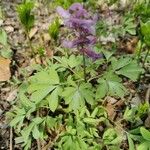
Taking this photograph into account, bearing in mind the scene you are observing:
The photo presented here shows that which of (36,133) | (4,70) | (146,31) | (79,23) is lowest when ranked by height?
(36,133)

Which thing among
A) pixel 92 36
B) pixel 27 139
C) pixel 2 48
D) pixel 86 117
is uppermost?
pixel 92 36

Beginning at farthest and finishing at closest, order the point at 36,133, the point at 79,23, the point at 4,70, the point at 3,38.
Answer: the point at 3,38, the point at 4,70, the point at 36,133, the point at 79,23

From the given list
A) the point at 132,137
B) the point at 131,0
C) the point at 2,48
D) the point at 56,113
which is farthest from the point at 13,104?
the point at 131,0

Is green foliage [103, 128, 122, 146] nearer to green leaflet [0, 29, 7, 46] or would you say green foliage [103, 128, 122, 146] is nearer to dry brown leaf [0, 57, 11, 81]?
dry brown leaf [0, 57, 11, 81]

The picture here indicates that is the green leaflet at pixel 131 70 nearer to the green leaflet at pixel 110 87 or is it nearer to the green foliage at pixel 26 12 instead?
the green leaflet at pixel 110 87

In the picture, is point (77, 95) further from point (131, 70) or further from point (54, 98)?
point (131, 70)


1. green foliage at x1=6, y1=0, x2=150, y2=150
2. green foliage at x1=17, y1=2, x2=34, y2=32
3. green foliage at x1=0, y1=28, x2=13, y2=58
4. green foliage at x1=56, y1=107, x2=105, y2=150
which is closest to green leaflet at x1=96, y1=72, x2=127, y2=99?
green foliage at x1=6, y1=0, x2=150, y2=150

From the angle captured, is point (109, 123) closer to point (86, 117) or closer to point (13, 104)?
point (86, 117)

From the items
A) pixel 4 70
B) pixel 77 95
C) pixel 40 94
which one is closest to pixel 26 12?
pixel 4 70

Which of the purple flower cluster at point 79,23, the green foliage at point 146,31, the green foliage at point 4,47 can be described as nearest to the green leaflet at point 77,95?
the purple flower cluster at point 79,23
